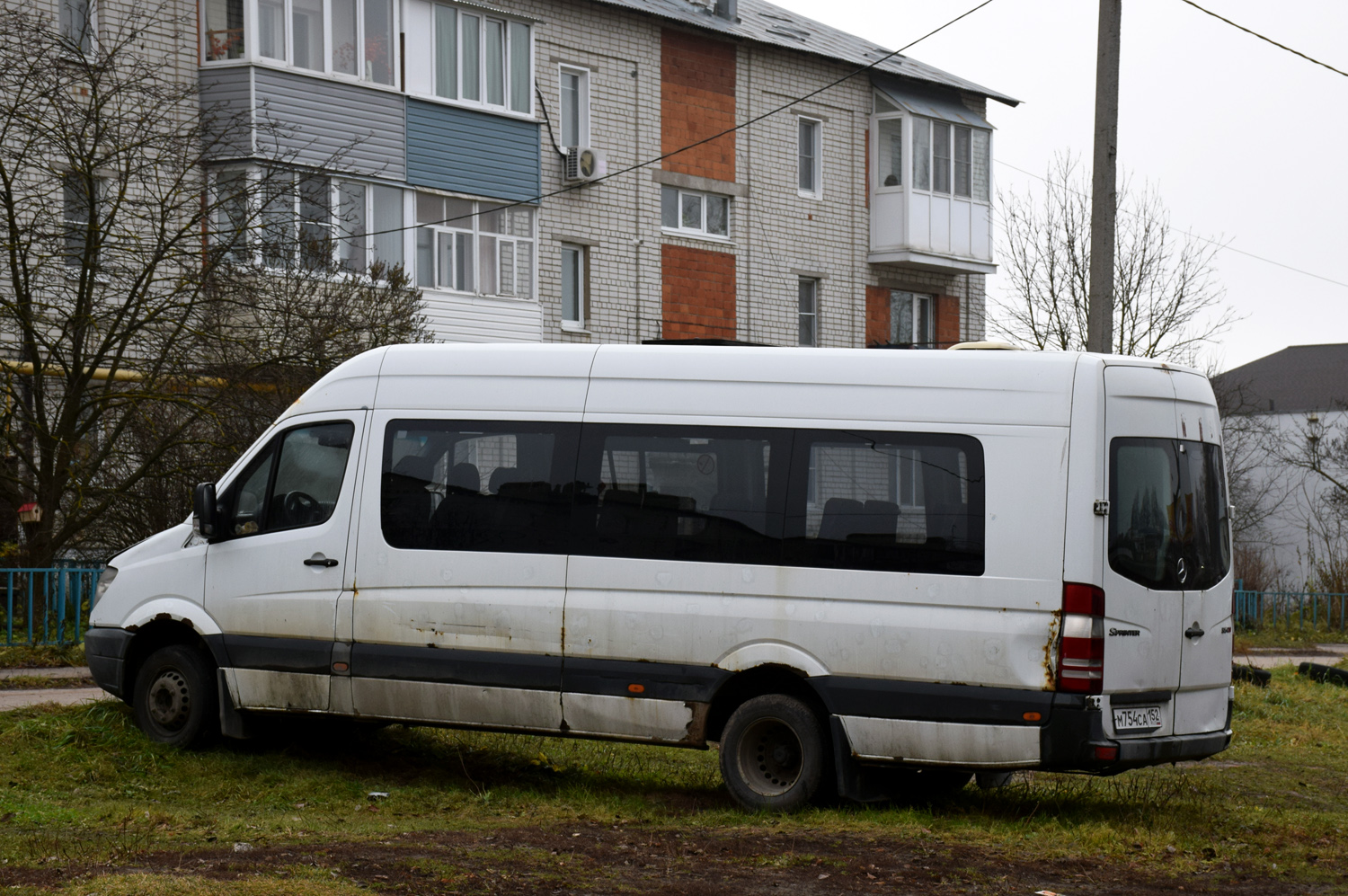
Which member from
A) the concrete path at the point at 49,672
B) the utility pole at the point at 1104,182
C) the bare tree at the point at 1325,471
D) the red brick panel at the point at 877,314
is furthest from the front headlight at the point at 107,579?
the bare tree at the point at 1325,471

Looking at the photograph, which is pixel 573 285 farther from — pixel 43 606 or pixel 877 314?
pixel 43 606

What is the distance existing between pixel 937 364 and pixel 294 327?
Answer: 10.4 m

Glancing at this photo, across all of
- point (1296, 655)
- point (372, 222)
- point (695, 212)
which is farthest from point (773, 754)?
point (695, 212)

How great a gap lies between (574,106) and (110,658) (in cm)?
1992

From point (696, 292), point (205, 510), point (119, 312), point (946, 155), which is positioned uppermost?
point (946, 155)

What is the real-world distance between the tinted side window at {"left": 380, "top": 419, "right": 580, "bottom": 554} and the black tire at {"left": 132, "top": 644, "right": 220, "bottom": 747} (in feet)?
5.13

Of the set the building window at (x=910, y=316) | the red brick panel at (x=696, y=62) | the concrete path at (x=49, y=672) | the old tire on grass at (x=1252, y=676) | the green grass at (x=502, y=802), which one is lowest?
the old tire on grass at (x=1252, y=676)

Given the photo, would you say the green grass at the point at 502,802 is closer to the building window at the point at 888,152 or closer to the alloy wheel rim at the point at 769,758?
the alloy wheel rim at the point at 769,758

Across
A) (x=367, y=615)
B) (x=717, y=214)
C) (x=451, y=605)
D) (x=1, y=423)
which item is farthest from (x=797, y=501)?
(x=717, y=214)

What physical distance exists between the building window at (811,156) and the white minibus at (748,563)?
23562 mm

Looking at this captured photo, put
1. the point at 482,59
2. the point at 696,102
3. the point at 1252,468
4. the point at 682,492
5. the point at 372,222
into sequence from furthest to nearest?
1. the point at 1252,468
2. the point at 696,102
3. the point at 482,59
4. the point at 372,222
5. the point at 682,492

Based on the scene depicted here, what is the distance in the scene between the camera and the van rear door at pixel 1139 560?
750cm

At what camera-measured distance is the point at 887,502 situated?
7.81m

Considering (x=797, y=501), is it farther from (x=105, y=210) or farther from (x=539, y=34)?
(x=539, y=34)
